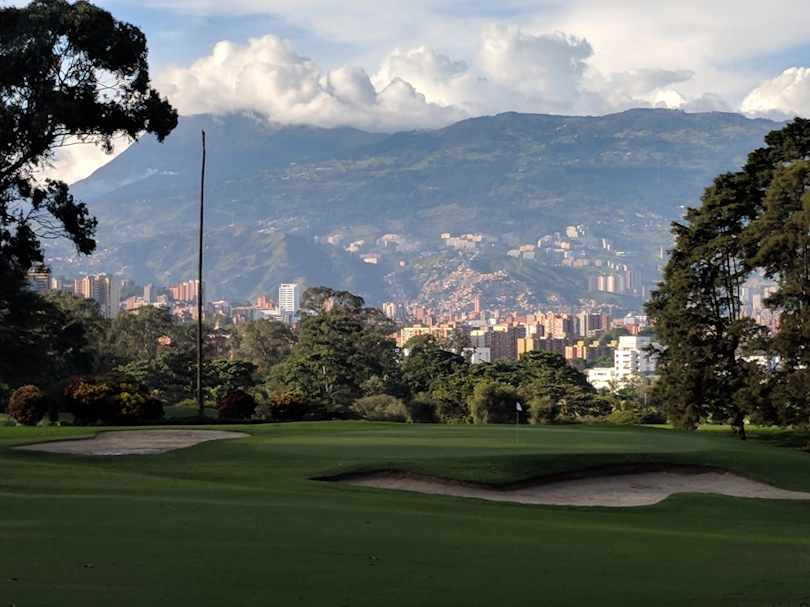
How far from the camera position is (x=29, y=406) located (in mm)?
36438

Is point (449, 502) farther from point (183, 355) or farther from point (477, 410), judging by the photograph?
point (183, 355)

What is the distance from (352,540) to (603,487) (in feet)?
40.8

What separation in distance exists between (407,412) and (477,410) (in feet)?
15.9

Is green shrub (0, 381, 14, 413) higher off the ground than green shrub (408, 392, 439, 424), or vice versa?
green shrub (0, 381, 14, 413)

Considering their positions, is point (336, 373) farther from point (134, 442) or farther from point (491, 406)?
point (134, 442)

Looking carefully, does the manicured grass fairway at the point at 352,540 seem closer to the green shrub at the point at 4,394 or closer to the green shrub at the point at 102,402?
the green shrub at the point at 102,402

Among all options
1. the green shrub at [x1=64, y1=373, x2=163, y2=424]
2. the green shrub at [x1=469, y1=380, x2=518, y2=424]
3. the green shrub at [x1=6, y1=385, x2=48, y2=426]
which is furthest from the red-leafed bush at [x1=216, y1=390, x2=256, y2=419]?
the green shrub at [x1=469, y1=380, x2=518, y2=424]

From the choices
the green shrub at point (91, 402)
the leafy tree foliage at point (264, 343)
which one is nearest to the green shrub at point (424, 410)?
the green shrub at point (91, 402)

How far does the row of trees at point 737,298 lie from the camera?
3741 cm

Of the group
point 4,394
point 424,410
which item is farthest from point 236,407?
point 424,410

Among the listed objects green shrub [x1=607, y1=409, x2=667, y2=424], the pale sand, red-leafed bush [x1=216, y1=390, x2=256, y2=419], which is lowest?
green shrub [x1=607, y1=409, x2=667, y2=424]

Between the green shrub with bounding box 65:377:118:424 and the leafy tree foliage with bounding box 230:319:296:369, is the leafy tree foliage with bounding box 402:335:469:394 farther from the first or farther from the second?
the green shrub with bounding box 65:377:118:424

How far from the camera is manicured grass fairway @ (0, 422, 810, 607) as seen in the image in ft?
33.4

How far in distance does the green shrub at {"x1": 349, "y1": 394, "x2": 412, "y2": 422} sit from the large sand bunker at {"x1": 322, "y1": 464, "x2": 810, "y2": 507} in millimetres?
35357
